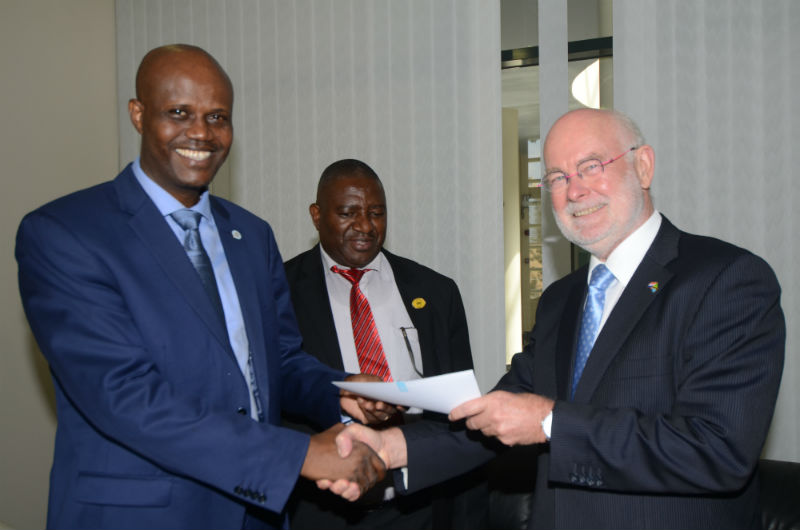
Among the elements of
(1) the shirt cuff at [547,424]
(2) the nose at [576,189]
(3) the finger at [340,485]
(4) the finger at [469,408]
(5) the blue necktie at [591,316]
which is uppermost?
(2) the nose at [576,189]

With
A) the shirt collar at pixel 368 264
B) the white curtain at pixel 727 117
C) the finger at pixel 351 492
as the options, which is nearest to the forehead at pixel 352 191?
the shirt collar at pixel 368 264

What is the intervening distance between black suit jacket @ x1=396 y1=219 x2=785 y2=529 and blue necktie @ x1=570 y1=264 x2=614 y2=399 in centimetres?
10

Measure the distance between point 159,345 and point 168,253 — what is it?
25 cm

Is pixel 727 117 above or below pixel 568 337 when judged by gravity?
above

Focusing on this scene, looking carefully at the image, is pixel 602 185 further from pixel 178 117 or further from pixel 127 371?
pixel 127 371

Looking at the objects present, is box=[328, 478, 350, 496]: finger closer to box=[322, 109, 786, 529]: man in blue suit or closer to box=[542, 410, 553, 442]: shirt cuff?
box=[322, 109, 786, 529]: man in blue suit

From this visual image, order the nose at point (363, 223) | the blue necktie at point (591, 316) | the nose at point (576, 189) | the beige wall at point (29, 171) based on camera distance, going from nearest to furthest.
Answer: the blue necktie at point (591, 316)
the nose at point (576, 189)
the nose at point (363, 223)
the beige wall at point (29, 171)

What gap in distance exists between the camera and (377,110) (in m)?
4.27

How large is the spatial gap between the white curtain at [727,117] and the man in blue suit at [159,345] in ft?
8.80

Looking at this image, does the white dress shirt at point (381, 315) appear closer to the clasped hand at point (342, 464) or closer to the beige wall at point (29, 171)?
the clasped hand at point (342, 464)

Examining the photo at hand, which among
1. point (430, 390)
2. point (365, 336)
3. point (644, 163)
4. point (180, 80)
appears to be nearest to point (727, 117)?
point (644, 163)

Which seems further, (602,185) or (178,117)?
(602,185)

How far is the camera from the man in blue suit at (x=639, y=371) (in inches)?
64.2

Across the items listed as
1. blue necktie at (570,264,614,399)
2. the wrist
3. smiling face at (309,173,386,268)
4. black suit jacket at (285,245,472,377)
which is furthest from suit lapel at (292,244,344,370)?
blue necktie at (570,264,614,399)
